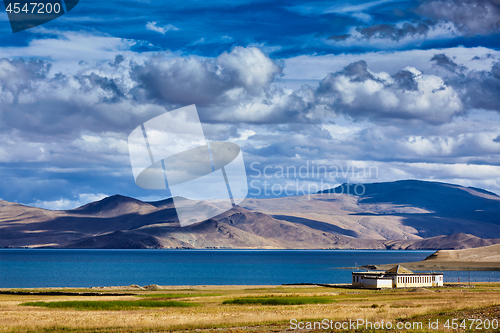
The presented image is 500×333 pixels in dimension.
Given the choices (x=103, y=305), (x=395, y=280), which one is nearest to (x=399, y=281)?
(x=395, y=280)

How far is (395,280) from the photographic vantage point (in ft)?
326

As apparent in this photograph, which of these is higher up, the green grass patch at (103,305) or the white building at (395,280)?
the green grass patch at (103,305)

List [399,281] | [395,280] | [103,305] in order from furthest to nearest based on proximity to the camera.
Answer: [399,281] < [395,280] < [103,305]

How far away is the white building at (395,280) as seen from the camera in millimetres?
96812

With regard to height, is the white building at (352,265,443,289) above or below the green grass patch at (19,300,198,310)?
below

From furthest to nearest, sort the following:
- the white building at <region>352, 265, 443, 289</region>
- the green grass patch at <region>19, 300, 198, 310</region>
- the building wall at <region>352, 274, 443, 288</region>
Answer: the white building at <region>352, 265, 443, 289</region>, the building wall at <region>352, 274, 443, 288</region>, the green grass patch at <region>19, 300, 198, 310</region>

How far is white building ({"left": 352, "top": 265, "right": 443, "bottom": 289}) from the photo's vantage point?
96812 millimetres

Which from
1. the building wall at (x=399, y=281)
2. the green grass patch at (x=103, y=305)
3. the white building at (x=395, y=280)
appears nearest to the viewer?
the green grass patch at (x=103, y=305)

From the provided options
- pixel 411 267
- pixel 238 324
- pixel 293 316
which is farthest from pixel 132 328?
pixel 411 267

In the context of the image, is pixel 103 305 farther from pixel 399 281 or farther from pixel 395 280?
pixel 399 281

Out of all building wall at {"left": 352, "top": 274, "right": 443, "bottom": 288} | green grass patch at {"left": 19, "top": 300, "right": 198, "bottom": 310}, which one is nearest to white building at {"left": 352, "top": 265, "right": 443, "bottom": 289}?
building wall at {"left": 352, "top": 274, "right": 443, "bottom": 288}

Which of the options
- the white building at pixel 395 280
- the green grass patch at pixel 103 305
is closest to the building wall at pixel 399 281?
the white building at pixel 395 280

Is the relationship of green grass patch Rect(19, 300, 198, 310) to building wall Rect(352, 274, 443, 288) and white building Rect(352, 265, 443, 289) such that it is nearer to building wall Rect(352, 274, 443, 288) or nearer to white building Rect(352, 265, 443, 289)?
building wall Rect(352, 274, 443, 288)

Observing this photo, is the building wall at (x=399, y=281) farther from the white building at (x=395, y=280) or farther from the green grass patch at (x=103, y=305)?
the green grass patch at (x=103, y=305)
